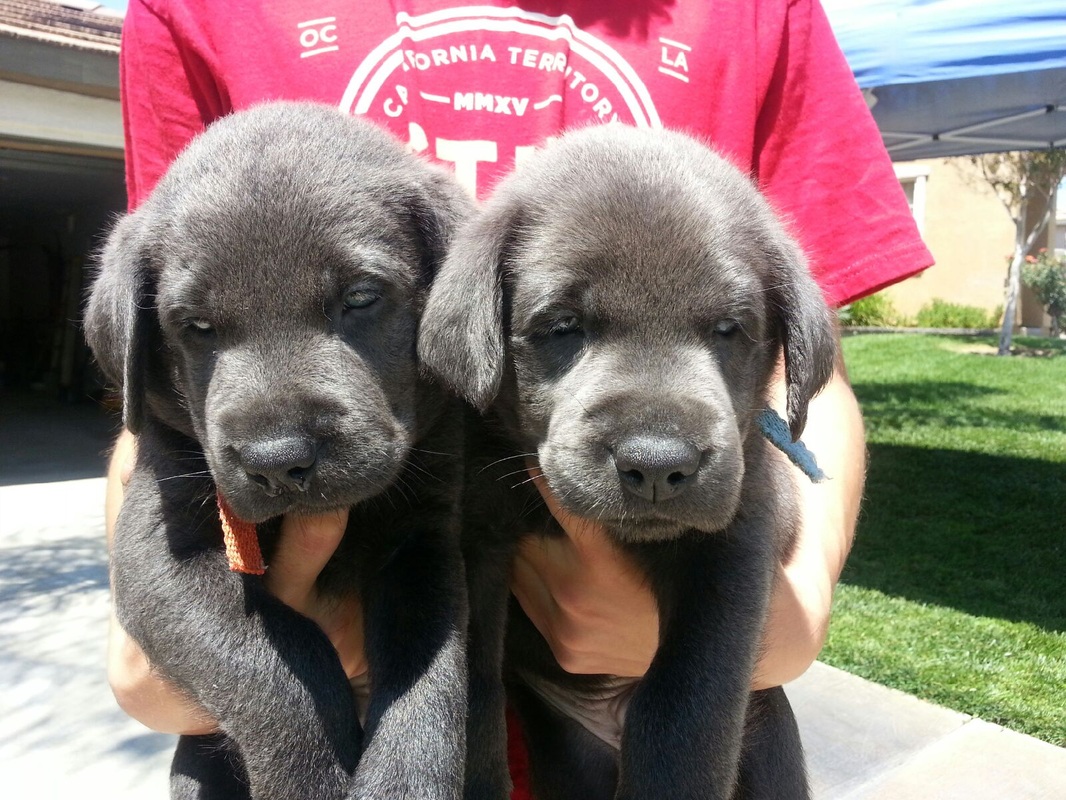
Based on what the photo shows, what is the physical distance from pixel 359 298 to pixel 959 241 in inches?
1024

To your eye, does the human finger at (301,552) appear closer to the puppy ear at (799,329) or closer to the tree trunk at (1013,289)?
the puppy ear at (799,329)

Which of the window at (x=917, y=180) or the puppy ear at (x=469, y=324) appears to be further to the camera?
the window at (x=917, y=180)

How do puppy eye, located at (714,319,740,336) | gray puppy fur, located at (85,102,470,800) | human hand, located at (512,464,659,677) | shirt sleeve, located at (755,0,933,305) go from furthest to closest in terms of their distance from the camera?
1. shirt sleeve, located at (755,0,933,305)
2. human hand, located at (512,464,659,677)
3. puppy eye, located at (714,319,740,336)
4. gray puppy fur, located at (85,102,470,800)

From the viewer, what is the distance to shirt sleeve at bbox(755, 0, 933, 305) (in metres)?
2.20

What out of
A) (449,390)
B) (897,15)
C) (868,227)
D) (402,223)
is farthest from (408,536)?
(897,15)

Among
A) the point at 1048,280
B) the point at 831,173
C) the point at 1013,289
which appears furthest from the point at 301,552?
the point at 1048,280

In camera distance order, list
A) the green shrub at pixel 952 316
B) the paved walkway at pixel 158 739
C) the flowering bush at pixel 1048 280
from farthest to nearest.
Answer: the green shrub at pixel 952 316 < the flowering bush at pixel 1048 280 < the paved walkway at pixel 158 739

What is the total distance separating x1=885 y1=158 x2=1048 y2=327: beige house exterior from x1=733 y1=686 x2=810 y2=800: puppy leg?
78.5 feet

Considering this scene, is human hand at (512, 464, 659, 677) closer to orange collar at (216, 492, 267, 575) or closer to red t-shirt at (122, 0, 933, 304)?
orange collar at (216, 492, 267, 575)

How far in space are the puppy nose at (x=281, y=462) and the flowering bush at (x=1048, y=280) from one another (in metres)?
23.2

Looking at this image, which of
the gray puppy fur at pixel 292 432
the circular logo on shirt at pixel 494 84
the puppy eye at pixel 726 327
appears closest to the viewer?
the gray puppy fur at pixel 292 432

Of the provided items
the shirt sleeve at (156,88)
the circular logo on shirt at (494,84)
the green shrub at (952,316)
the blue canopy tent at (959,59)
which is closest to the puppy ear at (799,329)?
the circular logo on shirt at (494,84)

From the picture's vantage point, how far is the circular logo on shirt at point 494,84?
6.79 ft

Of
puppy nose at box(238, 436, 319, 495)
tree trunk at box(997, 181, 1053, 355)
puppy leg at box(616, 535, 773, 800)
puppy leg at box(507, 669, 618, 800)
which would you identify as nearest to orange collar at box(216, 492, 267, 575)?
puppy nose at box(238, 436, 319, 495)
